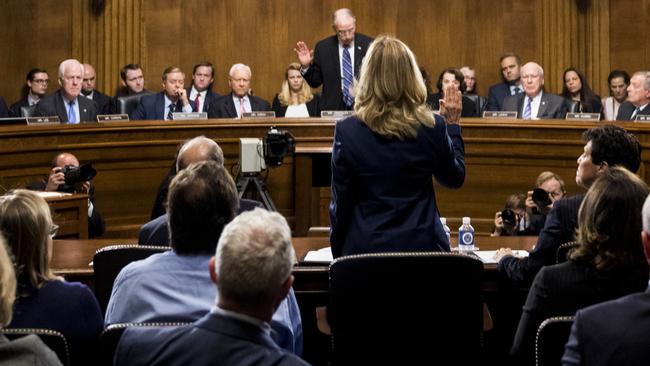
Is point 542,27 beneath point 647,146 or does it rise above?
above

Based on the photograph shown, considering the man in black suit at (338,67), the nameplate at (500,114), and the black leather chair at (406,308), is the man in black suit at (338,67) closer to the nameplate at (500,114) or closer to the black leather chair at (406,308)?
the nameplate at (500,114)

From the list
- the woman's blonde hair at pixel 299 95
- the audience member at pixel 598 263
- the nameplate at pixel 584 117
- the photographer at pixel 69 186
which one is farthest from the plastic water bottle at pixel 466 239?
the woman's blonde hair at pixel 299 95

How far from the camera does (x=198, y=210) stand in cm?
306

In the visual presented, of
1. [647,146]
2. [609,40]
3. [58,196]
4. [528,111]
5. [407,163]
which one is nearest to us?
[407,163]

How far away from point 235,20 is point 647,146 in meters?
5.09

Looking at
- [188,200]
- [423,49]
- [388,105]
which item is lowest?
[188,200]

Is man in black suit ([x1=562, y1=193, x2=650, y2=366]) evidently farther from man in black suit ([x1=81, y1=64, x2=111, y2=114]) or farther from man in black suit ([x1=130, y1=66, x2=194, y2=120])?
man in black suit ([x1=81, y1=64, x2=111, y2=114])

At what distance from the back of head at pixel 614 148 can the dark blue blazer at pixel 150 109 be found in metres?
5.97

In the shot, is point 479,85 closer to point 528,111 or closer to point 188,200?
point 528,111

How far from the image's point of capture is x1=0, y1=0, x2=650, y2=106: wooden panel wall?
1075 cm

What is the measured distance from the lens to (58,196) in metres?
6.22

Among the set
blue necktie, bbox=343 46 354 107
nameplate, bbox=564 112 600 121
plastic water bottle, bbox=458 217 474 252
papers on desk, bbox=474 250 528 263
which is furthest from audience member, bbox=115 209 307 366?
blue necktie, bbox=343 46 354 107

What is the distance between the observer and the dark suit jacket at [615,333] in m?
2.36

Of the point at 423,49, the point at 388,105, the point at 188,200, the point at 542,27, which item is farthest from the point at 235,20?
the point at 188,200
